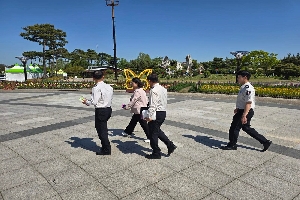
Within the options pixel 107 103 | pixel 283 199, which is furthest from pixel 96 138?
pixel 283 199

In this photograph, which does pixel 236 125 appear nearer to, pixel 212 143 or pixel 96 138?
pixel 212 143

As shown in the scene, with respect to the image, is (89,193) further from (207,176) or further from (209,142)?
(209,142)

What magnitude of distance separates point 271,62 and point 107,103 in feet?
163

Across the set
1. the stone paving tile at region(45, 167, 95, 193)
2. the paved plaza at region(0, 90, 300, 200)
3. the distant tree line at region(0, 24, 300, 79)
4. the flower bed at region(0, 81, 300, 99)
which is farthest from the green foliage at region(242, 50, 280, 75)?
the stone paving tile at region(45, 167, 95, 193)

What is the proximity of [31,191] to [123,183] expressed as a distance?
1.29 metres

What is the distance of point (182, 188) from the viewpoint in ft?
10.6

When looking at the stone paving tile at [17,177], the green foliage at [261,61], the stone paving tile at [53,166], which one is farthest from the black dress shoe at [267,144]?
the green foliage at [261,61]

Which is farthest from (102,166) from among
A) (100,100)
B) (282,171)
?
(282,171)

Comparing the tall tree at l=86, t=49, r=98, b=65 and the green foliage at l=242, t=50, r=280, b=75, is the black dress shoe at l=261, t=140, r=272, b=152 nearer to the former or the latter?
the green foliage at l=242, t=50, r=280, b=75

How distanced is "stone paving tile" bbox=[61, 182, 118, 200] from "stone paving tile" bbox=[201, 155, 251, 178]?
6.09ft

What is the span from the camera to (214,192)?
312 centimetres

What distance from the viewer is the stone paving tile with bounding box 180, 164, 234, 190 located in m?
3.35

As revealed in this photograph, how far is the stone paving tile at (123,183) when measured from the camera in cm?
315

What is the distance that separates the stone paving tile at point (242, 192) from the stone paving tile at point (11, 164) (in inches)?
135
